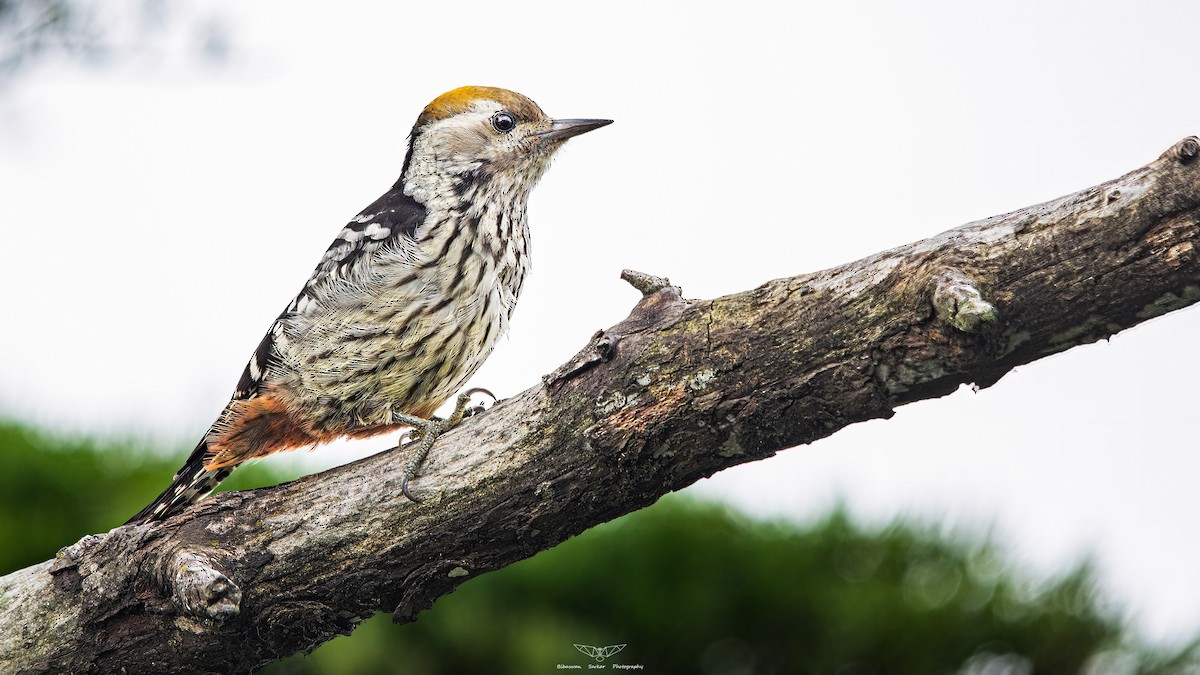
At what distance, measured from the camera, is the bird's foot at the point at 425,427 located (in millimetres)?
3545

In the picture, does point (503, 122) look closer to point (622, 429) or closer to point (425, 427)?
point (425, 427)

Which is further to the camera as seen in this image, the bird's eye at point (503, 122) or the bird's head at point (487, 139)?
the bird's eye at point (503, 122)

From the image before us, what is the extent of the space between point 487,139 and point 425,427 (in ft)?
6.10

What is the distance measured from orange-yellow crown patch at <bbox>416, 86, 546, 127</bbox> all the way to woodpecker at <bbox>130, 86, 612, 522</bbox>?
2.13 ft

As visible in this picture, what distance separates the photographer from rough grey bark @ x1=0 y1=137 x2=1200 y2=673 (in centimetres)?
256

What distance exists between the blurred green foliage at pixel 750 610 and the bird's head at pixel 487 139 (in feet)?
6.26

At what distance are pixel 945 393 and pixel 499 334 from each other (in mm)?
2449

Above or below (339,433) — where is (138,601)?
below

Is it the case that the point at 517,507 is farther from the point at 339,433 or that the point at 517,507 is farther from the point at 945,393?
the point at 339,433

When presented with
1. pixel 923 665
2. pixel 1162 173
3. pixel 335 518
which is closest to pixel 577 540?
pixel 923 665

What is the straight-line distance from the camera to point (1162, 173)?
247 cm
